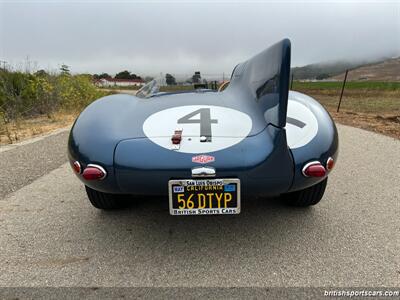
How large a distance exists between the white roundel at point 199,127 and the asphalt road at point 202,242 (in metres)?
0.75

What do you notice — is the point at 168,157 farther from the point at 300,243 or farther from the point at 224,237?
the point at 300,243

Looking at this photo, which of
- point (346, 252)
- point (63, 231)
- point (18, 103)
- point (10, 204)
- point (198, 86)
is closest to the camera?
point (346, 252)

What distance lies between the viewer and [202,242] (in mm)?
2357

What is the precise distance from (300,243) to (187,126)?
115cm

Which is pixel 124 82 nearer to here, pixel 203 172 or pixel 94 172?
pixel 94 172

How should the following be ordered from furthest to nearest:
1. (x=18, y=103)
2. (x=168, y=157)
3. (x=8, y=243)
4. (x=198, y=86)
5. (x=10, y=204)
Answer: (x=18, y=103) < (x=198, y=86) < (x=10, y=204) < (x=8, y=243) < (x=168, y=157)

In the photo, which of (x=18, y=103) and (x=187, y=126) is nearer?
(x=187, y=126)

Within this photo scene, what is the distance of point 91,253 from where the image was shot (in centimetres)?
224

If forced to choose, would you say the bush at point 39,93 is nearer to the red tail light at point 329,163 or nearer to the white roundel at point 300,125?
the white roundel at point 300,125

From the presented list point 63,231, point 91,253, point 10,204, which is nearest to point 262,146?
point 91,253

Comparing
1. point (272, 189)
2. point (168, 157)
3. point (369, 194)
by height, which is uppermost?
point (168, 157)

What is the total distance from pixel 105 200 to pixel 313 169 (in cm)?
168

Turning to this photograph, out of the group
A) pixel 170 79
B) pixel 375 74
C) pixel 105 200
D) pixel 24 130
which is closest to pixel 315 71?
pixel 375 74

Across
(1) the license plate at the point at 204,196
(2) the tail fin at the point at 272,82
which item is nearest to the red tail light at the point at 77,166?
(1) the license plate at the point at 204,196
